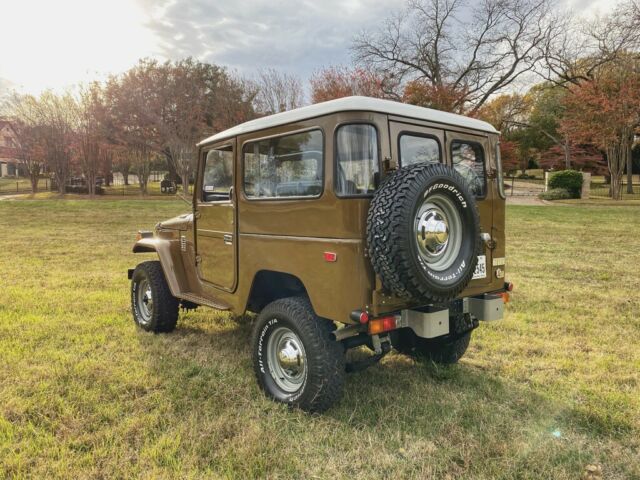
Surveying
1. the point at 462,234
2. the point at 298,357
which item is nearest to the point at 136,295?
the point at 298,357

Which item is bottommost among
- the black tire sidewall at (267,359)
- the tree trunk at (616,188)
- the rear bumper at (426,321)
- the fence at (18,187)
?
the black tire sidewall at (267,359)

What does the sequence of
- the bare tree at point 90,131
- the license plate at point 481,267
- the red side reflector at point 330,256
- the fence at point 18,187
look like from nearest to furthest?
1. the red side reflector at point 330,256
2. the license plate at point 481,267
3. the bare tree at point 90,131
4. the fence at point 18,187

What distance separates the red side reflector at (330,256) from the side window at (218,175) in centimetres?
136

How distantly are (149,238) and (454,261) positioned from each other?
11.9 feet

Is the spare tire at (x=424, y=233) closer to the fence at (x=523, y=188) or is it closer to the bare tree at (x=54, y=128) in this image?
the fence at (x=523, y=188)

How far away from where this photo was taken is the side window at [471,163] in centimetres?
359

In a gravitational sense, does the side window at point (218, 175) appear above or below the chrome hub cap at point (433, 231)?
→ above

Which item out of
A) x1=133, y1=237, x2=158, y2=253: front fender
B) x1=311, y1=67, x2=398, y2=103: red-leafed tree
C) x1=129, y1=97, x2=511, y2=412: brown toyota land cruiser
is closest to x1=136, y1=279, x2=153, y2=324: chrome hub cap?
x1=133, y1=237, x2=158, y2=253: front fender

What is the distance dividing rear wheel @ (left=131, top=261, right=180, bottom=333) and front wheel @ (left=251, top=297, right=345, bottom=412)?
1.67 metres

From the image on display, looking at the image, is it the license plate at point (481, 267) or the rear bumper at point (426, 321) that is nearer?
the rear bumper at point (426, 321)

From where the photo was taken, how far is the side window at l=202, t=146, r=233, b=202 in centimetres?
404

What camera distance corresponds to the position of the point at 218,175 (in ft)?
13.9

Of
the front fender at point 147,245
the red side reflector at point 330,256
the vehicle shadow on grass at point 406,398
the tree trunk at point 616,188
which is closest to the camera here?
the red side reflector at point 330,256

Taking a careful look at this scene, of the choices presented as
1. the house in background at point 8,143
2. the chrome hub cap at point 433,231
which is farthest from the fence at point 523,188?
the house in background at point 8,143
